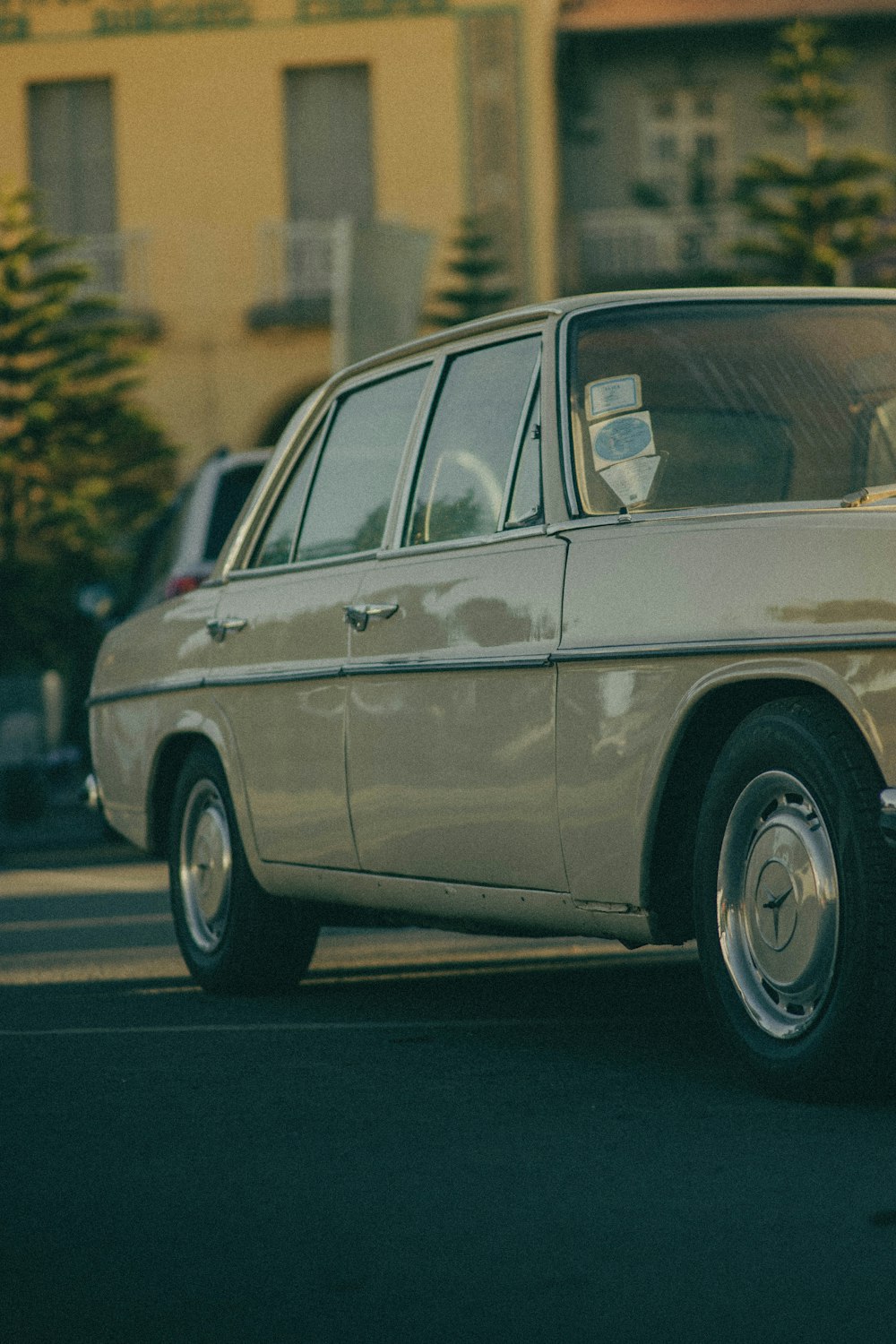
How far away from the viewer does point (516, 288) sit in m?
25.2

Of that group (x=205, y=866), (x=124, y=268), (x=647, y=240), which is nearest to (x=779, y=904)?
(x=205, y=866)

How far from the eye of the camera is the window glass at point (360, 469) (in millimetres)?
6359

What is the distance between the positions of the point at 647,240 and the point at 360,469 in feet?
68.1

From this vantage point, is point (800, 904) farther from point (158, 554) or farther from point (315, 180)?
point (315, 180)

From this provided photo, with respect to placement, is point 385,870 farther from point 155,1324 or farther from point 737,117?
point 737,117

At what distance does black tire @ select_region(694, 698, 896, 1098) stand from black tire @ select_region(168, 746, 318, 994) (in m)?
2.18

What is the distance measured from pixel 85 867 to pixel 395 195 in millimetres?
15146

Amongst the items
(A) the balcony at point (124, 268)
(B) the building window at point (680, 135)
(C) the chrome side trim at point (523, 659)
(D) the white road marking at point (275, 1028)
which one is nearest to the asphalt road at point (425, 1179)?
(D) the white road marking at point (275, 1028)

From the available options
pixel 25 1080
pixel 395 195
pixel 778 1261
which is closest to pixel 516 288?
pixel 395 195

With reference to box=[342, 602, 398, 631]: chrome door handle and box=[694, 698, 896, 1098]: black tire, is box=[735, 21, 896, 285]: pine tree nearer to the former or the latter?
box=[342, 602, 398, 631]: chrome door handle

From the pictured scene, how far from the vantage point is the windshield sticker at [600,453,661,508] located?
17.7ft

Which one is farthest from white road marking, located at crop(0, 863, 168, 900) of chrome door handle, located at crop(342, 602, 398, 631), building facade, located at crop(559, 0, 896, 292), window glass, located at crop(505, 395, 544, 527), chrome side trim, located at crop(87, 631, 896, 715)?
building facade, located at crop(559, 0, 896, 292)

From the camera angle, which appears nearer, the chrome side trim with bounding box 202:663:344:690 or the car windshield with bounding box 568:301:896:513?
the car windshield with bounding box 568:301:896:513

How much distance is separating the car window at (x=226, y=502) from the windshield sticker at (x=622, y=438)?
6311 mm
